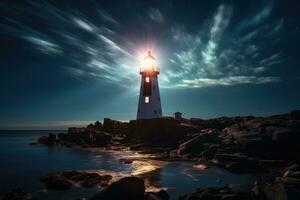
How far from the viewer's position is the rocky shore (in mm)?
13438

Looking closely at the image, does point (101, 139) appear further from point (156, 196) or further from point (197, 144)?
point (156, 196)

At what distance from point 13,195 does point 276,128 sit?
2397 centimetres

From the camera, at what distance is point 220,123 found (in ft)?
152

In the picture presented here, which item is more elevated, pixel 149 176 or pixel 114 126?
pixel 114 126

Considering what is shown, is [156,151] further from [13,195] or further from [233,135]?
[13,195]

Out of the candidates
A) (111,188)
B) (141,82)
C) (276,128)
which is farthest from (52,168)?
(141,82)

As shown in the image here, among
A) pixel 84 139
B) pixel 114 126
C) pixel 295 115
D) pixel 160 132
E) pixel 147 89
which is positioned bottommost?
pixel 84 139

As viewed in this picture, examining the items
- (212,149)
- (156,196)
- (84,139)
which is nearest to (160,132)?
(84,139)

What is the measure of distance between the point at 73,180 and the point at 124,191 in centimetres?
770

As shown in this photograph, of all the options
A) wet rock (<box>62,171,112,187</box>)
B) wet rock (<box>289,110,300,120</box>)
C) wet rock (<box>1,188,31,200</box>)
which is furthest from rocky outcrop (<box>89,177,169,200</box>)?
wet rock (<box>289,110,300,120</box>)

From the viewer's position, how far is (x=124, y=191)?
1332 cm

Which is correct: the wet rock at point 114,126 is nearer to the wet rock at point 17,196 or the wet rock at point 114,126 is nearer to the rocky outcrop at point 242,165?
the rocky outcrop at point 242,165

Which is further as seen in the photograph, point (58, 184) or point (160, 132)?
point (160, 132)

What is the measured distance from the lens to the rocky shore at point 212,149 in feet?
44.1
